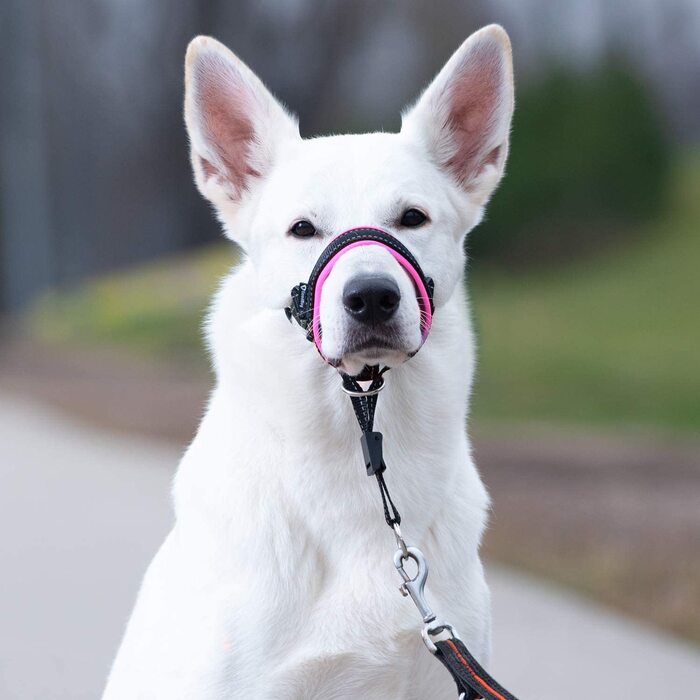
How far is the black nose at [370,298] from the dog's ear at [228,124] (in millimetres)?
871

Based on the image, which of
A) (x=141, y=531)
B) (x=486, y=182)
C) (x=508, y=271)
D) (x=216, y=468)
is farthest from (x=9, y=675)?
(x=508, y=271)

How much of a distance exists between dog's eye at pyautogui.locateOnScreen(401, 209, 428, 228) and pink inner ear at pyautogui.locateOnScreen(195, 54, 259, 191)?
62 centimetres

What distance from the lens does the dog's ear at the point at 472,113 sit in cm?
400

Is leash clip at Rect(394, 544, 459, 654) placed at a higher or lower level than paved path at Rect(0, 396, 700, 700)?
higher

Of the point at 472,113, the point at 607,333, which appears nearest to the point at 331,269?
the point at 472,113

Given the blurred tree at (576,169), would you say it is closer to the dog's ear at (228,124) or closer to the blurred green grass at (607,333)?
the blurred green grass at (607,333)

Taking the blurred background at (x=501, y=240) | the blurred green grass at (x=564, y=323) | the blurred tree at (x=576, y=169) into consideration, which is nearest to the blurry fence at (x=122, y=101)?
the blurred background at (x=501, y=240)

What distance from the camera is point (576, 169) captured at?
1994cm

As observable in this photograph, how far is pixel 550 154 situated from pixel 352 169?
1659cm

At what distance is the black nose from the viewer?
334cm

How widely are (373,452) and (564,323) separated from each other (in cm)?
1465

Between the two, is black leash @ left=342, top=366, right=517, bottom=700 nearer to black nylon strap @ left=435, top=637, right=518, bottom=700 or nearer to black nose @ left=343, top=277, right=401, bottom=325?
black nylon strap @ left=435, top=637, right=518, bottom=700

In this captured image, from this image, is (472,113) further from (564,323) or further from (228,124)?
(564,323)

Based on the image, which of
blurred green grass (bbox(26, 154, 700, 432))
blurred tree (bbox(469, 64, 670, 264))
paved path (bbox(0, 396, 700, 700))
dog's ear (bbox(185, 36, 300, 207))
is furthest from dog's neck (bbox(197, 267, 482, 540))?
blurred tree (bbox(469, 64, 670, 264))
